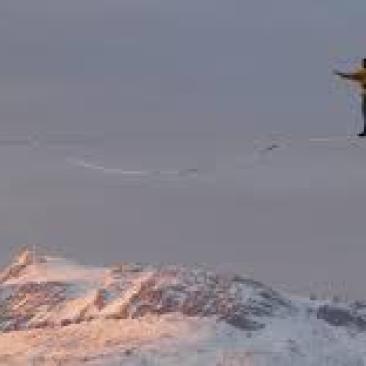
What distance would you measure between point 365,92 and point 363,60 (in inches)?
122

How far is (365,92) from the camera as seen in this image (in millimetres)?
93250

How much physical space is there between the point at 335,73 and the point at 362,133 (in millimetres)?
6706

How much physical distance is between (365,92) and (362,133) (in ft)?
9.10

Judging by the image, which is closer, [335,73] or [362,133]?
[335,73]

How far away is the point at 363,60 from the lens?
297 feet

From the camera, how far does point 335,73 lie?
293 ft

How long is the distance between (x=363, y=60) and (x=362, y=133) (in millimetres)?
5774

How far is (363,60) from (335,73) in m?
2.11

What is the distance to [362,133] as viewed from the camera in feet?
312
